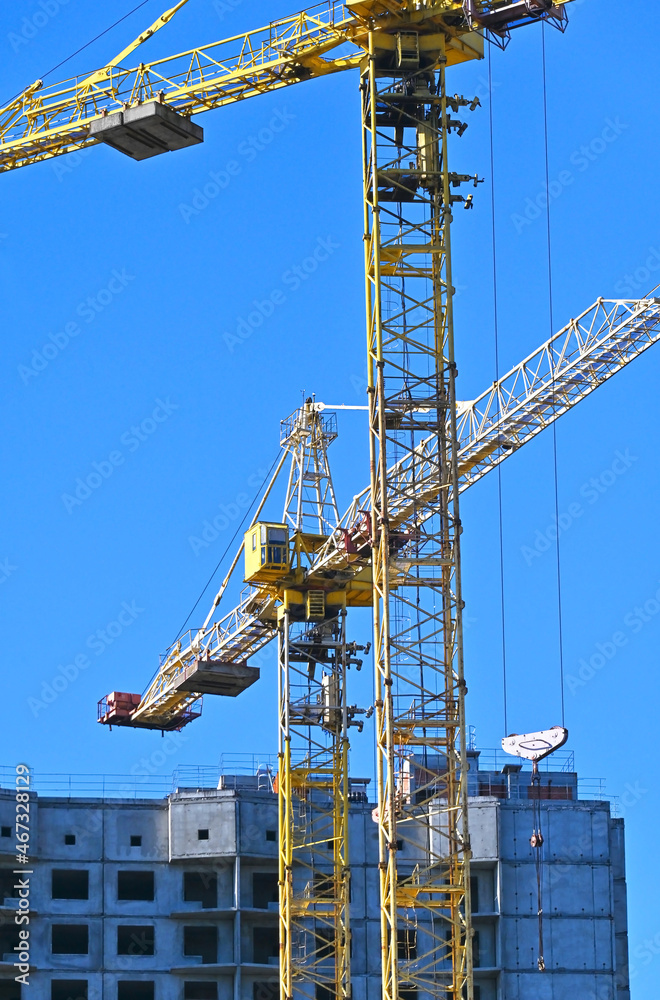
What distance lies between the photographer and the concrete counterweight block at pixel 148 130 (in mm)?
68250

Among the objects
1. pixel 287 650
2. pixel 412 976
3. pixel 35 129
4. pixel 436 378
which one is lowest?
pixel 412 976

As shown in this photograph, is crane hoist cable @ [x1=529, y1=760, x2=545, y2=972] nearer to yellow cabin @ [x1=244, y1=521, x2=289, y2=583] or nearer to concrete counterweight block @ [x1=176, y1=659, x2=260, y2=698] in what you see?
concrete counterweight block @ [x1=176, y1=659, x2=260, y2=698]

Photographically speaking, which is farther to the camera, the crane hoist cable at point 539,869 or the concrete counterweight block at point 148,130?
the crane hoist cable at point 539,869

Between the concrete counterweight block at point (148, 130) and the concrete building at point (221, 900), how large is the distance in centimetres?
3084

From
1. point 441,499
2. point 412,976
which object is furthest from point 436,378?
point 412,976

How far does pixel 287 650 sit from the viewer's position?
78938 mm

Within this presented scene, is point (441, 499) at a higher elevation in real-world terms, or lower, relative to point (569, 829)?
higher

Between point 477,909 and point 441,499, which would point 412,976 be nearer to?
point 441,499

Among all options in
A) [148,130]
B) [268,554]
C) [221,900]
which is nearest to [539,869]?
[221,900]

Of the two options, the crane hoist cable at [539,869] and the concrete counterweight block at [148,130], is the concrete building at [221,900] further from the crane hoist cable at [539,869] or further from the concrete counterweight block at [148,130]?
the concrete counterweight block at [148,130]

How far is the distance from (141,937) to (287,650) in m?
17.2

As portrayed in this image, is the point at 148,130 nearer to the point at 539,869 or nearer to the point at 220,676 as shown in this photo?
the point at 220,676

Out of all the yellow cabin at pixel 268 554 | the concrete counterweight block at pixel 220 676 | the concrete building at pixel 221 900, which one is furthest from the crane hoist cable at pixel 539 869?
the yellow cabin at pixel 268 554

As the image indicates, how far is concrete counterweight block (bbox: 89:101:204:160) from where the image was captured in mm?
68250
